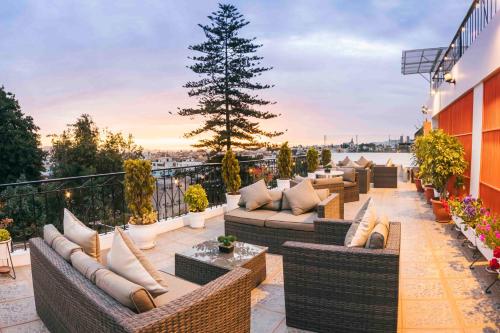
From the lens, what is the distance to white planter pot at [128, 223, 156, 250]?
4.62 m

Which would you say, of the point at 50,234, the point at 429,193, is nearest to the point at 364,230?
the point at 50,234

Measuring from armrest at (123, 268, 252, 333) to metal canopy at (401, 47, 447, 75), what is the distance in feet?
47.7

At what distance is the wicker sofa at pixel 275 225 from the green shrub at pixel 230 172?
6.85ft

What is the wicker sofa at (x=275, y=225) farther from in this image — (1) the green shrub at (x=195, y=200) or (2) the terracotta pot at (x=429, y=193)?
(2) the terracotta pot at (x=429, y=193)

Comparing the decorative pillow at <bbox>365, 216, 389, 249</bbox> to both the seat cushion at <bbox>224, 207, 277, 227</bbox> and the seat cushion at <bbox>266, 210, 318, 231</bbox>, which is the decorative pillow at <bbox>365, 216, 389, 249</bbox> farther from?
the seat cushion at <bbox>224, 207, 277, 227</bbox>

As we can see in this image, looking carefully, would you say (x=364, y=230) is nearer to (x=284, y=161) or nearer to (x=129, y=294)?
(x=129, y=294)

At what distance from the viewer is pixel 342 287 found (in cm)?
238

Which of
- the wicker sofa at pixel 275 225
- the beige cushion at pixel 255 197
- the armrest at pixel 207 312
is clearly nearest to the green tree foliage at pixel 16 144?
the beige cushion at pixel 255 197

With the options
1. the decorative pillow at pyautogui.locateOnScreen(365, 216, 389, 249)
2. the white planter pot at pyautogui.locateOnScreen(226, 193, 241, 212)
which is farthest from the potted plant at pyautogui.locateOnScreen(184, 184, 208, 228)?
the decorative pillow at pyautogui.locateOnScreen(365, 216, 389, 249)

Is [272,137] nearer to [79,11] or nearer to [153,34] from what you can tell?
[153,34]

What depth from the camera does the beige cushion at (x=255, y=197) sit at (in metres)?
4.79

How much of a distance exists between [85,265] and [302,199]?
10.3ft

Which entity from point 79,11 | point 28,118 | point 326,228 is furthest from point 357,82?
point 28,118

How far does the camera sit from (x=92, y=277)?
176 cm
